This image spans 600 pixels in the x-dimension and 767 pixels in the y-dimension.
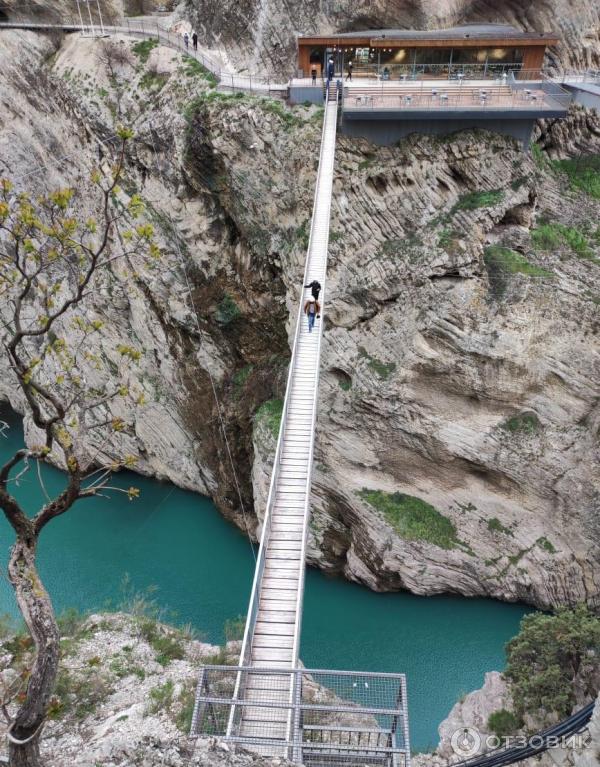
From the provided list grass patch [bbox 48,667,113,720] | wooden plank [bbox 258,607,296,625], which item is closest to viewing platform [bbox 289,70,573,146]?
wooden plank [bbox 258,607,296,625]

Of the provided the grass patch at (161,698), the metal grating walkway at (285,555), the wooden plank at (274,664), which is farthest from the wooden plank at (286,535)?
the grass patch at (161,698)

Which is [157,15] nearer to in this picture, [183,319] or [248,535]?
[183,319]

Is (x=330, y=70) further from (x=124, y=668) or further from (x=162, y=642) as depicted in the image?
(x=124, y=668)

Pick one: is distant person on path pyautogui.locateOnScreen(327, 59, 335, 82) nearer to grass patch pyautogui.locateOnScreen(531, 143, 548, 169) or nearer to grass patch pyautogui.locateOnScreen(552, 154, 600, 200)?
grass patch pyautogui.locateOnScreen(531, 143, 548, 169)

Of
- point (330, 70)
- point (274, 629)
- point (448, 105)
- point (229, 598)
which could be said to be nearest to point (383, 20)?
point (330, 70)

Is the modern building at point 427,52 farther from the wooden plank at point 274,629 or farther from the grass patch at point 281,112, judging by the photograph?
the wooden plank at point 274,629

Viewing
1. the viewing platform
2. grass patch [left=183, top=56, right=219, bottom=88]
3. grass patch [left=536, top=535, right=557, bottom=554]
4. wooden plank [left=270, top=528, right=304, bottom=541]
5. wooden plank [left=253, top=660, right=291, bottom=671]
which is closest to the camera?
wooden plank [left=253, top=660, right=291, bottom=671]
